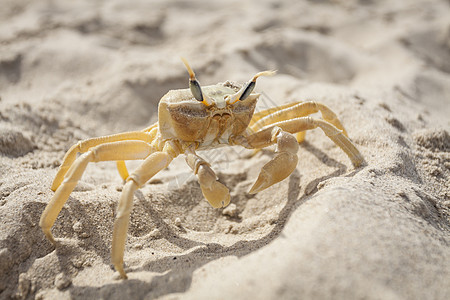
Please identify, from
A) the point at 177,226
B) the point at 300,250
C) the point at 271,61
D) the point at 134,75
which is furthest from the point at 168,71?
the point at 300,250

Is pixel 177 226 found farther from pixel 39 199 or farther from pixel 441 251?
pixel 441 251

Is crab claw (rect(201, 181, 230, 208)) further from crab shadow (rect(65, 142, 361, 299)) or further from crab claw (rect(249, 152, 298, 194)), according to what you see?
crab shadow (rect(65, 142, 361, 299))

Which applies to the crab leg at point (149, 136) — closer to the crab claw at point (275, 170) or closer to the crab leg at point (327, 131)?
the crab leg at point (327, 131)

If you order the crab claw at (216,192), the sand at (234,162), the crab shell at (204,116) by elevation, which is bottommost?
the sand at (234,162)

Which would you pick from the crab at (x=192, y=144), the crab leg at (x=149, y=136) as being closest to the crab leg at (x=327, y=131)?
the crab at (x=192, y=144)

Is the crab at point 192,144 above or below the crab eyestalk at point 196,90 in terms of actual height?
below

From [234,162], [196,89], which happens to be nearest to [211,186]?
[196,89]

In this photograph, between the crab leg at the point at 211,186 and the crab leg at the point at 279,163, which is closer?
the crab leg at the point at 211,186

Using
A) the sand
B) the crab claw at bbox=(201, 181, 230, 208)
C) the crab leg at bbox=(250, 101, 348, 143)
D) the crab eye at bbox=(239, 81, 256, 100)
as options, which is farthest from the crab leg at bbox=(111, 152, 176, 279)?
the crab leg at bbox=(250, 101, 348, 143)
